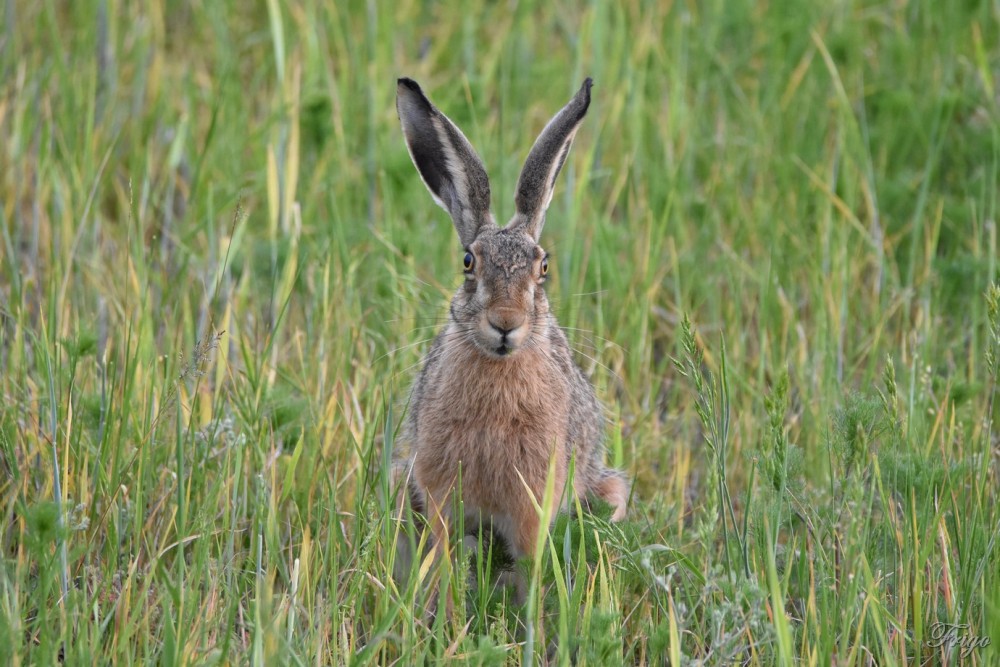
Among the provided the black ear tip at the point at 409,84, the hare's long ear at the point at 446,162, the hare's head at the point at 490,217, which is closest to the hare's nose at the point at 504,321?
the hare's head at the point at 490,217

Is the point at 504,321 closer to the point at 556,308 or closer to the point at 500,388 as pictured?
the point at 500,388

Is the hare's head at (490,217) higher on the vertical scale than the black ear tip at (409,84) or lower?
lower

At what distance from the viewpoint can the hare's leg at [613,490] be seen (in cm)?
473

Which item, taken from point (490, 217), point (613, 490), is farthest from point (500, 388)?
point (490, 217)

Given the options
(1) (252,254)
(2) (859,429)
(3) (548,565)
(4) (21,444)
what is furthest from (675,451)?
(4) (21,444)

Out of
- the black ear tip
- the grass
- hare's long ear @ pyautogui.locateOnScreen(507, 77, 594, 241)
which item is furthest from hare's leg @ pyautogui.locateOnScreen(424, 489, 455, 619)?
the black ear tip

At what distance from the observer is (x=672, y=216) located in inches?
245

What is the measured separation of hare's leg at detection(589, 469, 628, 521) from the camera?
473cm

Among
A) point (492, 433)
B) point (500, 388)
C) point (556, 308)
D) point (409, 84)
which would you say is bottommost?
point (492, 433)

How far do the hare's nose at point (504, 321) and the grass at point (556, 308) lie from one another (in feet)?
1.42

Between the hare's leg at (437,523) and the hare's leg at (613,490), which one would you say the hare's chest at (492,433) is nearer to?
the hare's leg at (437,523)

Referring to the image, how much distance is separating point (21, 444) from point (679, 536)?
7.26 ft

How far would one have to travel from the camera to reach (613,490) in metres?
4.79

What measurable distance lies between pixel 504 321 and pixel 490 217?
74 centimetres
